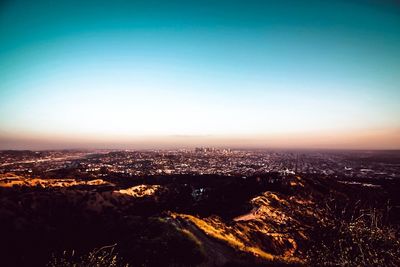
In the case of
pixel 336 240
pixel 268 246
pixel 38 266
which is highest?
pixel 336 240

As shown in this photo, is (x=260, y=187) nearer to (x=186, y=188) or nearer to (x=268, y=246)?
(x=186, y=188)

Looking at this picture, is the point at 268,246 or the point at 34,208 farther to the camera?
the point at 34,208

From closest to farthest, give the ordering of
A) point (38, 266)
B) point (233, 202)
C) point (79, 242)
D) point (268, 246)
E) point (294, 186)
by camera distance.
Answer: point (38, 266), point (79, 242), point (268, 246), point (233, 202), point (294, 186)

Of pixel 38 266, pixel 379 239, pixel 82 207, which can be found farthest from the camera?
pixel 82 207

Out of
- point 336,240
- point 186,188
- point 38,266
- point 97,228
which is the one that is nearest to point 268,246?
point 97,228

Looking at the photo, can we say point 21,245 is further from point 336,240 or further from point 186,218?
point 336,240

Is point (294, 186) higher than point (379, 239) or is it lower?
lower

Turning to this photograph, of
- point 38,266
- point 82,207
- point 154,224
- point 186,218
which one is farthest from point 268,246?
point 82,207

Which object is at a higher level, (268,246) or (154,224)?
(154,224)

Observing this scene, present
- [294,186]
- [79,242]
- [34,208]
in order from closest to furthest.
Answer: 1. [79,242]
2. [34,208]
3. [294,186]
